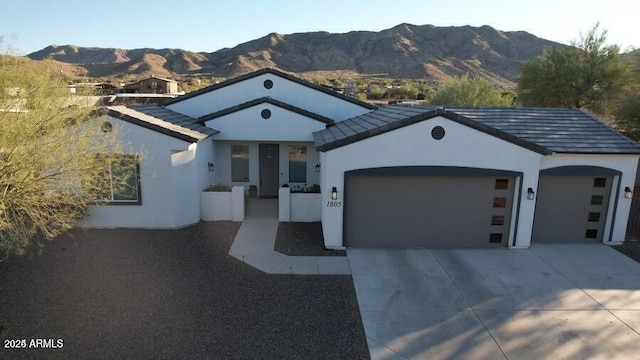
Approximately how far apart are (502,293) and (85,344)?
819cm

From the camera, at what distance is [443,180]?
38.5ft

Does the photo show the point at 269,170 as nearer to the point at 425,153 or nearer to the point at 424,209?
the point at 424,209

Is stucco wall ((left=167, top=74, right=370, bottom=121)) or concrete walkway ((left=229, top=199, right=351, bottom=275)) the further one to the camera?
stucco wall ((left=167, top=74, right=370, bottom=121))

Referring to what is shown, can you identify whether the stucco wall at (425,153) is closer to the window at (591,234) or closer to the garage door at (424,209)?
the garage door at (424,209)

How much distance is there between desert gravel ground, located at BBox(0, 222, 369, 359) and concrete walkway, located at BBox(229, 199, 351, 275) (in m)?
0.35

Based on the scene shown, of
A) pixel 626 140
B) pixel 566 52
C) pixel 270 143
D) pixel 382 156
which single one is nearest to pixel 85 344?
pixel 382 156

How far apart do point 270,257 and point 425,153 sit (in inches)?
198

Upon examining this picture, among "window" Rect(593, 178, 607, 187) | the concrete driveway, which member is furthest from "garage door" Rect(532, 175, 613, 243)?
the concrete driveway

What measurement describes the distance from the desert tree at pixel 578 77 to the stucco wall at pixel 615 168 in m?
18.5

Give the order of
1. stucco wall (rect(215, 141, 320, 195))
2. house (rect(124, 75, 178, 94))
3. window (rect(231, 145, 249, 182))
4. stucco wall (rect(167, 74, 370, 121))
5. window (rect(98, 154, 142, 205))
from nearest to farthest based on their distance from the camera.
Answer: window (rect(98, 154, 142, 205))
stucco wall (rect(215, 141, 320, 195))
window (rect(231, 145, 249, 182))
stucco wall (rect(167, 74, 370, 121))
house (rect(124, 75, 178, 94))

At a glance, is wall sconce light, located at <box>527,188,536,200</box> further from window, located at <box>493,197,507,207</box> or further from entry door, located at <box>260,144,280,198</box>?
entry door, located at <box>260,144,280,198</box>

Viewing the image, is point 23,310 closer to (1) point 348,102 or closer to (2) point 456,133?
(2) point 456,133

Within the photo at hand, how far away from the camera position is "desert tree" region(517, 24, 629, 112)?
91.6 feet

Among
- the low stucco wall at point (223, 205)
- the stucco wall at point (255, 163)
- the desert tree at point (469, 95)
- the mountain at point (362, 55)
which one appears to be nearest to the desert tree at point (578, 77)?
the desert tree at point (469, 95)
